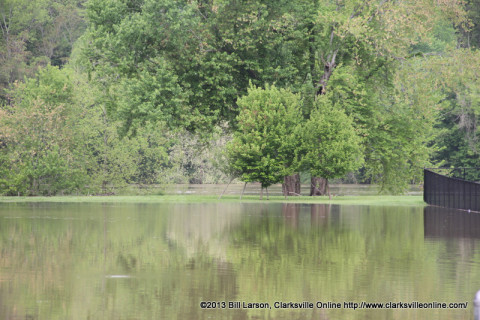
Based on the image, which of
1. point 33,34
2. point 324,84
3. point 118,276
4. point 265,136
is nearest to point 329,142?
point 265,136

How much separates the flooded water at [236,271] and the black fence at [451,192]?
972cm

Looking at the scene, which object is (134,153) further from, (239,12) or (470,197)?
(470,197)

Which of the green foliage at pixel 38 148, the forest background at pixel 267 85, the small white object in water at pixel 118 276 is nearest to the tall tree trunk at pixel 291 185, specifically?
the forest background at pixel 267 85

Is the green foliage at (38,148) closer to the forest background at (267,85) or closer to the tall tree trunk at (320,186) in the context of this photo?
the forest background at (267,85)

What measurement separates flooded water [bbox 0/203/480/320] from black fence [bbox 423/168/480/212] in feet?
31.9

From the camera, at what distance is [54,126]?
60000 mm

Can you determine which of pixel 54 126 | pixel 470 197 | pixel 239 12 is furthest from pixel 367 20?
pixel 54 126

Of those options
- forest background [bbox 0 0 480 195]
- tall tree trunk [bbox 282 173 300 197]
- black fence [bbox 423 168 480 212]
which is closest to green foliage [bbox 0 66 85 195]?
forest background [bbox 0 0 480 195]

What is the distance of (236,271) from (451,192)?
26218 millimetres

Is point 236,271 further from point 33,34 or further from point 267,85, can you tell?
point 33,34

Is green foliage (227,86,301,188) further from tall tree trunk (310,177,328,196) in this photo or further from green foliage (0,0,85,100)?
green foliage (0,0,85,100)

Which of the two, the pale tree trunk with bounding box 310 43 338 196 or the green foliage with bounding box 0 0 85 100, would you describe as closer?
the pale tree trunk with bounding box 310 43 338 196

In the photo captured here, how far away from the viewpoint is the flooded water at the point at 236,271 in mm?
10586

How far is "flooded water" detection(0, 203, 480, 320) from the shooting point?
1059 cm
